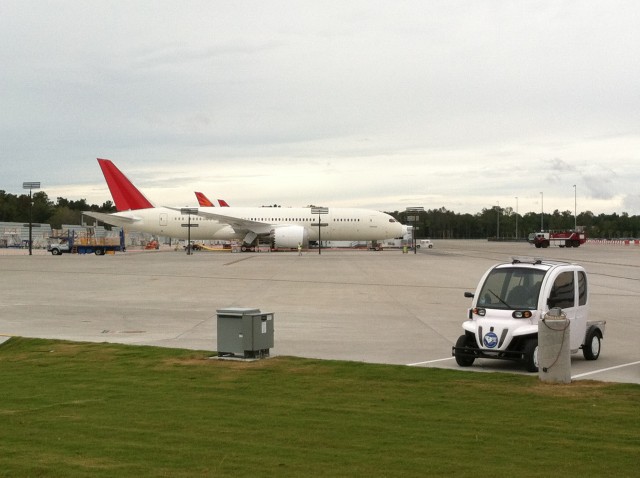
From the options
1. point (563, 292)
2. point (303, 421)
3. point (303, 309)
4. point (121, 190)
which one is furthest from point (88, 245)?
point (303, 421)

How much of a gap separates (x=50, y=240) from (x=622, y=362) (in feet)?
313

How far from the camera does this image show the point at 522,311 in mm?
14680

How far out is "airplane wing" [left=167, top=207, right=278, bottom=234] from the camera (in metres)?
81.6

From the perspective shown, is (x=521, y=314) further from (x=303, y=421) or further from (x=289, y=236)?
(x=289, y=236)

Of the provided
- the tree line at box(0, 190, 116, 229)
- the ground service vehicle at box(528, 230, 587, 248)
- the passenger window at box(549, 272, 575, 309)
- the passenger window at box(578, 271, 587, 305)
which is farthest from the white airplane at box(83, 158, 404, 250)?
the tree line at box(0, 190, 116, 229)

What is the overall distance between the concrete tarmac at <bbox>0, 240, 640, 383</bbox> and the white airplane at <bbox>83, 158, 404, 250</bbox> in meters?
37.9

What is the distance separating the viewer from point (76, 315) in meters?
24.8

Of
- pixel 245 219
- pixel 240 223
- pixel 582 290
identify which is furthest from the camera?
pixel 245 219

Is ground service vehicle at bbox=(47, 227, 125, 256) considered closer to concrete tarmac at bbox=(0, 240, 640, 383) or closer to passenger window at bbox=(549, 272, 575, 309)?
concrete tarmac at bbox=(0, 240, 640, 383)

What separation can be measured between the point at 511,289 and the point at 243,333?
5108 millimetres

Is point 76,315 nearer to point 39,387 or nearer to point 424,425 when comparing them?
point 39,387

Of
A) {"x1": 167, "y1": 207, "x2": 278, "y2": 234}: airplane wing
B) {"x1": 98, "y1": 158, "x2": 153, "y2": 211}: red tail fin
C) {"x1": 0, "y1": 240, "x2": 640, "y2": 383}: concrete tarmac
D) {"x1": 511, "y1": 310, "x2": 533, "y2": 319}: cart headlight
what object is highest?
{"x1": 98, "y1": 158, "x2": 153, "y2": 211}: red tail fin

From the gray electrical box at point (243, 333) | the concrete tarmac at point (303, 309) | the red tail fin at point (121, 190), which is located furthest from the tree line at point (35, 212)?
the gray electrical box at point (243, 333)

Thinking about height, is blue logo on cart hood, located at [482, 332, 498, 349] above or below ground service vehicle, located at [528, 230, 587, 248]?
below
